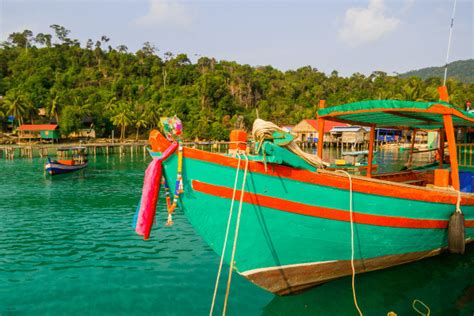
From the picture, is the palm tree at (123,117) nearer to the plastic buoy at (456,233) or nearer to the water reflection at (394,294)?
the water reflection at (394,294)

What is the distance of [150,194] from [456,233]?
5.67 m

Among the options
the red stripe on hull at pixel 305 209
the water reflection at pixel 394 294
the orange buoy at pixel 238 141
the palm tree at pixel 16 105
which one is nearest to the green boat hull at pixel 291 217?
the red stripe on hull at pixel 305 209

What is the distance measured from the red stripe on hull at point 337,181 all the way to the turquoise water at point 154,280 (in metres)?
1.91

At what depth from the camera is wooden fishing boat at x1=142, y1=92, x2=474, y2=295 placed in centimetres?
501

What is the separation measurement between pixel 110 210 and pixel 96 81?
75.5 m

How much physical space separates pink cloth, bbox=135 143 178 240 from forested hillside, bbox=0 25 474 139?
57392 mm

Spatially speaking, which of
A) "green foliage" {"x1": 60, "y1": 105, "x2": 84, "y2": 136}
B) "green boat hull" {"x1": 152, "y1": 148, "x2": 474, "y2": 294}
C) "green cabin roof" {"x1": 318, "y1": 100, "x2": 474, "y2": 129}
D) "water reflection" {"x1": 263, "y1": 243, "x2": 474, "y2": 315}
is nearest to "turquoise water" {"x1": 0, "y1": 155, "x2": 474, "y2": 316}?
"water reflection" {"x1": 263, "y1": 243, "x2": 474, "y2": 315}

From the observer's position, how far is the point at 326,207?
5391 millimetres

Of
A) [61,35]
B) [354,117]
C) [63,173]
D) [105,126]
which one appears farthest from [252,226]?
[61,35]

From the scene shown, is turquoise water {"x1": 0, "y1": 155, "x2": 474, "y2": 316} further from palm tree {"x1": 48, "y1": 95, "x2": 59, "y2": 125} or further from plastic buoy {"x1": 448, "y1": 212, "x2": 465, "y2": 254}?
palm tree {"x1": 48, "y1": 95, "x2": 59, "y2": 125}

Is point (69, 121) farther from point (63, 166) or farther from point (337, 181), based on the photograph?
point (337, 181)

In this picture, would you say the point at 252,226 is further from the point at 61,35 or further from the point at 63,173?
the point at 61,35

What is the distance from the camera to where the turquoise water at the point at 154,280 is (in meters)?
6.20

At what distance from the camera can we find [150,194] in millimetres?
4957
